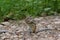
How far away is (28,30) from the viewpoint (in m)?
3.46

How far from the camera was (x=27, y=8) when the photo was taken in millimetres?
4301

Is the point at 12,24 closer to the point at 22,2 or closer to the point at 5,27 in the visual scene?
the point at 5,27

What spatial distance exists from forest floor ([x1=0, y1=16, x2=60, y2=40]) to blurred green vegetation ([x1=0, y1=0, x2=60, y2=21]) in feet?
0.74

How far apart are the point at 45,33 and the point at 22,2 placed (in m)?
1.17

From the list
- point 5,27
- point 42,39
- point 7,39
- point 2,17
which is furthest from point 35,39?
point 2,17

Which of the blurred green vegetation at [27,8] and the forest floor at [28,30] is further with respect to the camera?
the blurred green vegetation at [27,8]

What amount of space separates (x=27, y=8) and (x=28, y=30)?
2.97 feet

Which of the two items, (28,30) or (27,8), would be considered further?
(27,8)

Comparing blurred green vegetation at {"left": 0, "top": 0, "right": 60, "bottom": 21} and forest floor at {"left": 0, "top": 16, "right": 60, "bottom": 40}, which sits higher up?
blurred green vegetation at {"left": 0, "top": 0, "right": 60, "bottom": 21}

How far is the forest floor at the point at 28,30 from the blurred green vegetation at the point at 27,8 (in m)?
0.23

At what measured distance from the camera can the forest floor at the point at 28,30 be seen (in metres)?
3.31

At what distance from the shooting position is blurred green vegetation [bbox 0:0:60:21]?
418 cm

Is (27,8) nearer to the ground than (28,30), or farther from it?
farther from it

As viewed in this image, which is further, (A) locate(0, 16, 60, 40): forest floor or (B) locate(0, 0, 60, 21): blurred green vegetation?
(B) locate(0, 0, 60, 21): blurred green vegetation
